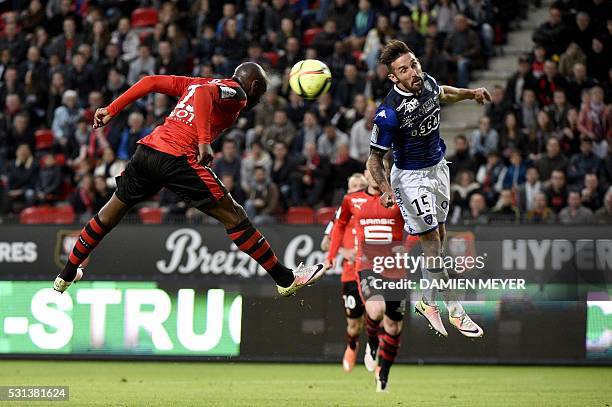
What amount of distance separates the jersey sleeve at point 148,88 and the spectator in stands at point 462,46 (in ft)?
35.8

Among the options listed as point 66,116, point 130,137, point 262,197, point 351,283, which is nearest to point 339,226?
point 351,283

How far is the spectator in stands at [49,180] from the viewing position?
2070cm

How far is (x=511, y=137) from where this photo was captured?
19.1 m

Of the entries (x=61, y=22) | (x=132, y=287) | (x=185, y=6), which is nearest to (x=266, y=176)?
(x=132, y=287)

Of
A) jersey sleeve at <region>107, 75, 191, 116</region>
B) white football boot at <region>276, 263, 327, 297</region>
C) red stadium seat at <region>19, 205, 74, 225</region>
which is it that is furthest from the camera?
red stadium seat at <region>19, 205, 74, 225</region>

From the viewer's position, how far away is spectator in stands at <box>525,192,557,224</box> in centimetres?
1606

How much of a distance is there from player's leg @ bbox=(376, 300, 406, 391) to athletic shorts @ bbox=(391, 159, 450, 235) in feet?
8.37

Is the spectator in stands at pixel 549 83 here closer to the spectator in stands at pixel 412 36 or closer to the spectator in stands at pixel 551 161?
the spectator in stands at pixel 551 161

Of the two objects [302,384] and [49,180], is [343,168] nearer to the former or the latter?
[49,180]

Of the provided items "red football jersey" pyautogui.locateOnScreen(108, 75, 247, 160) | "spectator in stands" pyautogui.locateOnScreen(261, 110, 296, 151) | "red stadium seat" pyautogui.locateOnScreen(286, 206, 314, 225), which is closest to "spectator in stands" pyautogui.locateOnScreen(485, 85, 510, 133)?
"spectator in stands" pyautogui.locateOnScreen(261, 110, 296, 151)

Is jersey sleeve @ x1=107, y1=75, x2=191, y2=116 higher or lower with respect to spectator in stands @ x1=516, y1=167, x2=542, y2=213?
higher

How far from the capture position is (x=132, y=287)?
635 inches

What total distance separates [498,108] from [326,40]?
12.0 feet

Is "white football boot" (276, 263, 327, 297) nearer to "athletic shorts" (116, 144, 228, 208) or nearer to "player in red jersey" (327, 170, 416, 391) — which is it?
"athletic shorts" (116, 144, 228, 208)
